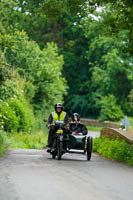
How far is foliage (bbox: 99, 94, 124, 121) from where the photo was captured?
66000mm

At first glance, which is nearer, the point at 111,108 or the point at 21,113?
the point at 21,113

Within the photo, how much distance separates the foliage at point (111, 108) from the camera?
217 ft

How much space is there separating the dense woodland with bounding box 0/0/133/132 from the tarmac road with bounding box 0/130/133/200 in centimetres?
633

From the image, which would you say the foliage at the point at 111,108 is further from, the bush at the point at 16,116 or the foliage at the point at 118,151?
the foliage at the point at 118,151

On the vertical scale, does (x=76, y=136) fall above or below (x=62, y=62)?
below

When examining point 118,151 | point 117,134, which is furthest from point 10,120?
point 118,151

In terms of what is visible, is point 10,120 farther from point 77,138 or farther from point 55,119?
point 77,138

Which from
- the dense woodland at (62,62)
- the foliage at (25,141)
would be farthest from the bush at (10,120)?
the foliage at (25,141)

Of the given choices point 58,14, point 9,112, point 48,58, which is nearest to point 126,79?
point 48,58

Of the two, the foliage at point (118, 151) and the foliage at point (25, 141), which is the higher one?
the foliage at point (118, 151)

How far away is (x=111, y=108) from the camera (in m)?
66.4

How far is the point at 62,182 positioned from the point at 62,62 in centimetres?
4081

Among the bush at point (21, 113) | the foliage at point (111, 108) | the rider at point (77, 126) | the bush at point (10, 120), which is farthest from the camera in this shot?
the foliage at point (111, 108)

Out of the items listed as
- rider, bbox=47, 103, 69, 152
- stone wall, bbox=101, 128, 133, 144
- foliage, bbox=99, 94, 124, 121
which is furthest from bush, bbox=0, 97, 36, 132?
foliage, bbox=99, 94, 124, 121
